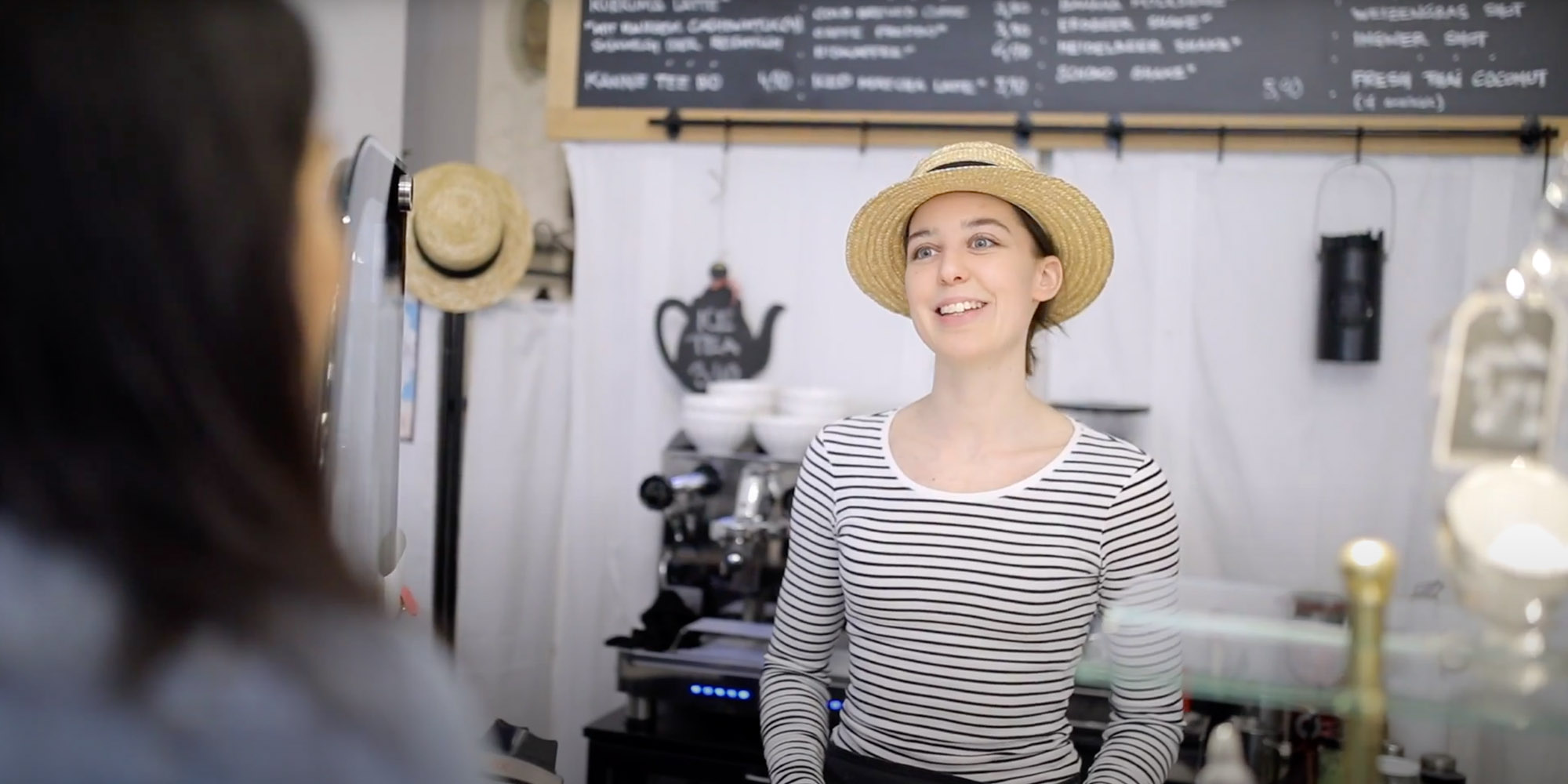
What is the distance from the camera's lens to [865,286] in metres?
2.14

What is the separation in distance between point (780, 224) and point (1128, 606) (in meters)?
1.79

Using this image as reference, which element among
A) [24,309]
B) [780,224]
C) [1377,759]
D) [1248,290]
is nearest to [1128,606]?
[1377,759]

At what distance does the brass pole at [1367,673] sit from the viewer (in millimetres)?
961

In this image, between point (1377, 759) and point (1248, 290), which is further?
point (1248, 290)

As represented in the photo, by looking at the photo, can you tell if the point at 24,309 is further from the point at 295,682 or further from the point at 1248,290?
the point at 1248,290

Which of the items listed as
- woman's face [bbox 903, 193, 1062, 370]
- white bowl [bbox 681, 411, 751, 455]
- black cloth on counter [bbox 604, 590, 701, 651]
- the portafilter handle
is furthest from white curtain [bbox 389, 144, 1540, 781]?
woman's face [bbox 903, 193, 1062, 370]

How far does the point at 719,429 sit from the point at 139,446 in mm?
2331

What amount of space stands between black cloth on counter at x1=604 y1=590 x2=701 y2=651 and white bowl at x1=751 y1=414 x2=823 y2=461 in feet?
1.29

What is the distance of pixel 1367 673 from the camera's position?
3.17 feet

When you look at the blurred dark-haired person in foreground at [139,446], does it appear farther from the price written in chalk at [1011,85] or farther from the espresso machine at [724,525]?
the price written in chalk at [1011,85]

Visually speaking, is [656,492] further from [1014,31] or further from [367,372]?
[367,372]

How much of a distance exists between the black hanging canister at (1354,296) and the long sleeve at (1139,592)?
1.26 metres

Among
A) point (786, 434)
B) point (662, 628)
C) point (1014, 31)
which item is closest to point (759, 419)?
point (786, 434)

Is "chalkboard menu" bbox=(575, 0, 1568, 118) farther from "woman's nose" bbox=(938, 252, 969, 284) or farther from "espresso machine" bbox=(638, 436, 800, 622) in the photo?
"woman's nose" bbox=(938, 252, 969, 284)
